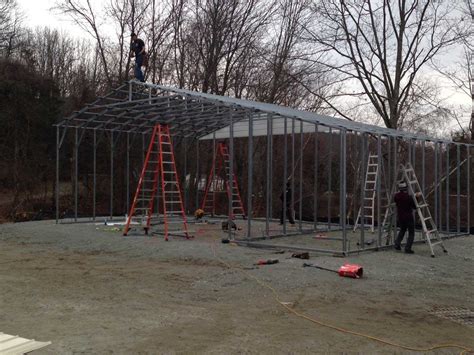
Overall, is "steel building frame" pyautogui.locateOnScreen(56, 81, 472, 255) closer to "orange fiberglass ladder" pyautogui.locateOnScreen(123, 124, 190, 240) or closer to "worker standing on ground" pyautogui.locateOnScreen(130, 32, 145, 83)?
"worker standing on ground" pyautogui.locateOnScreen(130, 32, 145, 83)

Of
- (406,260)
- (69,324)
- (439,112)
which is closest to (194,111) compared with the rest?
(406,260)

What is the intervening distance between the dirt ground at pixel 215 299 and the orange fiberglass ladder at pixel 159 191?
156 cm

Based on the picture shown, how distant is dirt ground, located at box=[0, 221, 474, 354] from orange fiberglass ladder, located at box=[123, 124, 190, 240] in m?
1.56

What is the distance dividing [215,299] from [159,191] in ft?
36.3

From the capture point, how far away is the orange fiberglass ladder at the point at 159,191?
11383 mm

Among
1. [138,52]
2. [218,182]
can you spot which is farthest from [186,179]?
[138,52]

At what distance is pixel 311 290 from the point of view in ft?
21.1

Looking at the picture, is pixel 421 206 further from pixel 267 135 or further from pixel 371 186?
pixel 371 186

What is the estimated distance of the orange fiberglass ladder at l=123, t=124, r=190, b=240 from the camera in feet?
37.3

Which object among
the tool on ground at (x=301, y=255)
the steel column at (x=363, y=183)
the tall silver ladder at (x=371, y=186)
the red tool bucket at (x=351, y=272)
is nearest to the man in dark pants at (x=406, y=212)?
the tall silver ladder at (x=371, y=186)

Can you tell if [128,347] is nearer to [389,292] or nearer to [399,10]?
[389,292]

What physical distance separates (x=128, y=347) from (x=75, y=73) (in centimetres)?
2590

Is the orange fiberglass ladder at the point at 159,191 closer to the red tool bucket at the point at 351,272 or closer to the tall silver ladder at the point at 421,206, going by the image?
the red tool bucket at the point at 351,272

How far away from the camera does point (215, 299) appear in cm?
590
